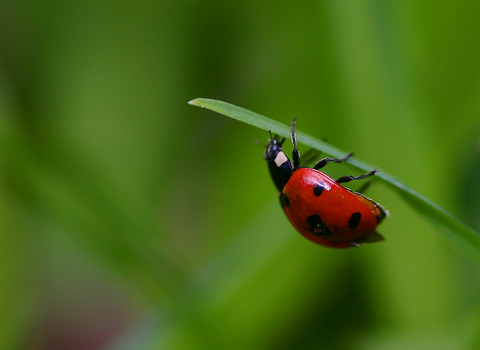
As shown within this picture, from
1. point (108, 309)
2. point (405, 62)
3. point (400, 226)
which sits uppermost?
point (405, 62)

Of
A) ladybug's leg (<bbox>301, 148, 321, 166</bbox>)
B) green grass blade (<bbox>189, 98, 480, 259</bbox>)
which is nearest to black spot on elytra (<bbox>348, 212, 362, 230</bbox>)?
green grass blade (<bbox>189, 98, 480, 259</bbox>)

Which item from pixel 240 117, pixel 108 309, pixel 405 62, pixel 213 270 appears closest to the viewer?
pixel 240 117

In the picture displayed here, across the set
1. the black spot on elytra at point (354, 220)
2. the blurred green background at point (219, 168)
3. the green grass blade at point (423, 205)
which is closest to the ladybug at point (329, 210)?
the black spot on elytra at point (354, 220)

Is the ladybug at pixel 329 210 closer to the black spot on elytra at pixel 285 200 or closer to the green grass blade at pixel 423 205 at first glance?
the black spot on elytra at pixel 285 200

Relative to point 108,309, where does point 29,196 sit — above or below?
above

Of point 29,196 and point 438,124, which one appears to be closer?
point 438,124

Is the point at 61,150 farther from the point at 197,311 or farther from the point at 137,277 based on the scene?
the point at 197,311

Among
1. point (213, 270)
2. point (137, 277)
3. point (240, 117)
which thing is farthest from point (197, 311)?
point (240, 117)

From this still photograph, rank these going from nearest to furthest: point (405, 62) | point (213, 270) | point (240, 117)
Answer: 1. point (240, 117)
2. point (405, 62)
3. point (213, 270)
